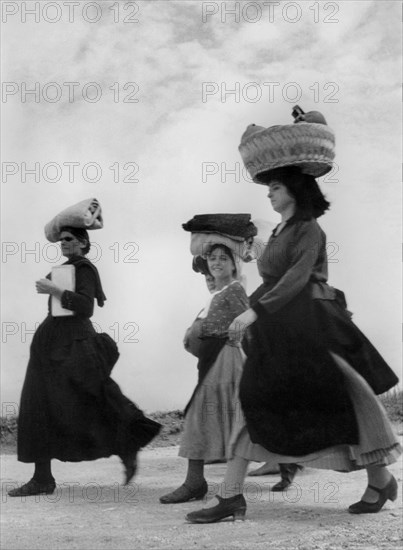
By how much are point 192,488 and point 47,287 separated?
3.18 ft

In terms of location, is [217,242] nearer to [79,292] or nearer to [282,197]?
[282,197]

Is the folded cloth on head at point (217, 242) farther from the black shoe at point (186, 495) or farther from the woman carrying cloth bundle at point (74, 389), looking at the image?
the black shoe at point (186, 495)

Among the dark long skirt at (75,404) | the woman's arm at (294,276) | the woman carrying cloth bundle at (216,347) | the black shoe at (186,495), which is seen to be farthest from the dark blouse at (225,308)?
the black shoe at (186,495)

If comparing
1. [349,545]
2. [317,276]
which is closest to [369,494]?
[349,545]

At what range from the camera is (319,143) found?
414 cm

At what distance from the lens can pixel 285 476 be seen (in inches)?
176

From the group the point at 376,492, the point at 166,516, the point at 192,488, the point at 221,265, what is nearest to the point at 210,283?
the point at 221,265

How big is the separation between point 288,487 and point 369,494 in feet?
1.18

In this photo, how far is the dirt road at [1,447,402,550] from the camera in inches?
161

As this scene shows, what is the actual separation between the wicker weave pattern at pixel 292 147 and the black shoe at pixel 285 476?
118 centimetres

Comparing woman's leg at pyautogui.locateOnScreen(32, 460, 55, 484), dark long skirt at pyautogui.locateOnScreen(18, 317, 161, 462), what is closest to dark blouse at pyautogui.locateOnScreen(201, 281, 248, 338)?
dark long skirt at pyautogui.locateOnScreen(18, 317, 161, 462)

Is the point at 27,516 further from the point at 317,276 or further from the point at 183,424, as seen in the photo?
the point at 317,276

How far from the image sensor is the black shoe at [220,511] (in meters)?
4.13

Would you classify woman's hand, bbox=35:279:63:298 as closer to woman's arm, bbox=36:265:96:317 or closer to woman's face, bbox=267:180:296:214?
woman's arm, bbox=36:265:96:317
